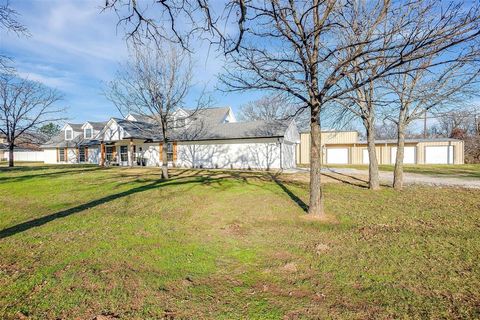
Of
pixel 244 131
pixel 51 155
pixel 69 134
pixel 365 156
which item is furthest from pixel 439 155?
pixel 51 155

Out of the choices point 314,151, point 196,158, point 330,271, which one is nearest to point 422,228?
point 314,151

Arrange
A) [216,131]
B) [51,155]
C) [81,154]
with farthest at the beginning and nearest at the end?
[51,155] < [81,154] < [216,131]

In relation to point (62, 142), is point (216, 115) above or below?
above

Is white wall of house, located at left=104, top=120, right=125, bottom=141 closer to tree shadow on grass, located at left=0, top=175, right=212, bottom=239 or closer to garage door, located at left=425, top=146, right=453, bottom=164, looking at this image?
tree shadow on grass, located at left=0, top=175, right=212, bottom=239

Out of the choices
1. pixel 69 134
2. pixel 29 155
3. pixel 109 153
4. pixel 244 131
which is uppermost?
pixel 69 134

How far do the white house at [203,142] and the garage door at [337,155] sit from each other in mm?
9134

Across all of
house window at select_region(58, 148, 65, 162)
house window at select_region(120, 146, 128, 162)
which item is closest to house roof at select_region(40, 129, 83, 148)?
house window at select_region(58, 148, 65, 162)

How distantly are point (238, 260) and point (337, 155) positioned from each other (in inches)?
1263

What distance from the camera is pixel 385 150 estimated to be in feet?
107

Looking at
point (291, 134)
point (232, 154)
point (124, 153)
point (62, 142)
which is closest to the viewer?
point (232, 154)

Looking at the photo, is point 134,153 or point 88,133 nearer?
point 134,153

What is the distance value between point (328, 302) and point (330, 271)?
947 millimetres

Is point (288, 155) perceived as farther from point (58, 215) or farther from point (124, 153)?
point (58, 215)

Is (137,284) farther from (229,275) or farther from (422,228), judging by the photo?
(422,228)
